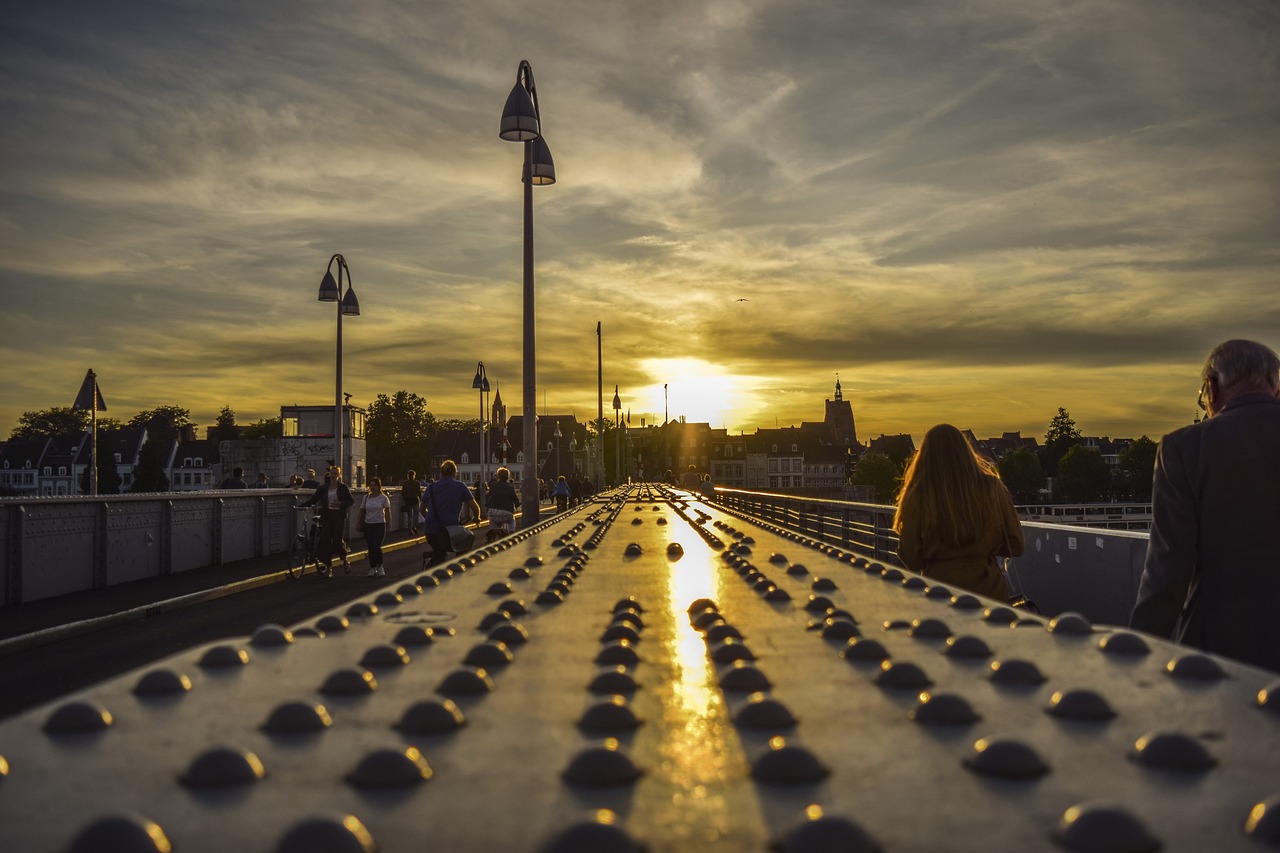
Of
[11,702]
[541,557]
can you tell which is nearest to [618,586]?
[541,557]

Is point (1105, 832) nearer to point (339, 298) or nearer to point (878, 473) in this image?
point (339, 298)

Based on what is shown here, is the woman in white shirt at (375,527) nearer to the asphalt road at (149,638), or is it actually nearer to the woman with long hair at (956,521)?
the asphalt road at (149,638)

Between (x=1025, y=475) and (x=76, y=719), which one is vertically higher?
(x=76, y=719)

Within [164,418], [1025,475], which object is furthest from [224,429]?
[1025,475]

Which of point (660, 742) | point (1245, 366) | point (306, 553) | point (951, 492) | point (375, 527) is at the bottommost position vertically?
point (306, 553)

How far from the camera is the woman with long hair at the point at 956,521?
6527 mm

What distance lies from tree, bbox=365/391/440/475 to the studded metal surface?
166 meters

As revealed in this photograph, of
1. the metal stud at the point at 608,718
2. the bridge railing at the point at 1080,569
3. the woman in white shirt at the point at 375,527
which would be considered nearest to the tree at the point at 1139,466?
the woman in white shirt at the point at 375,527

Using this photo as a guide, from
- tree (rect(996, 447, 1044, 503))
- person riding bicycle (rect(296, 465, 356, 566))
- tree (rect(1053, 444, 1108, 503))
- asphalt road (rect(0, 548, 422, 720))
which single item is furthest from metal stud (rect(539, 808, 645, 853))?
tree (rect(996, 447, 1044, 503))

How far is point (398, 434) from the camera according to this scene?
175 meters

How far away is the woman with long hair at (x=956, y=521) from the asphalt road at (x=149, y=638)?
16.4 ft

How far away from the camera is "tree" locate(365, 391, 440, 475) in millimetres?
169250

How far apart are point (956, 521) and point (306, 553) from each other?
1970cm

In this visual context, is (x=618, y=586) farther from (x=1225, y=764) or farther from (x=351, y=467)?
(x=351, y=467)
